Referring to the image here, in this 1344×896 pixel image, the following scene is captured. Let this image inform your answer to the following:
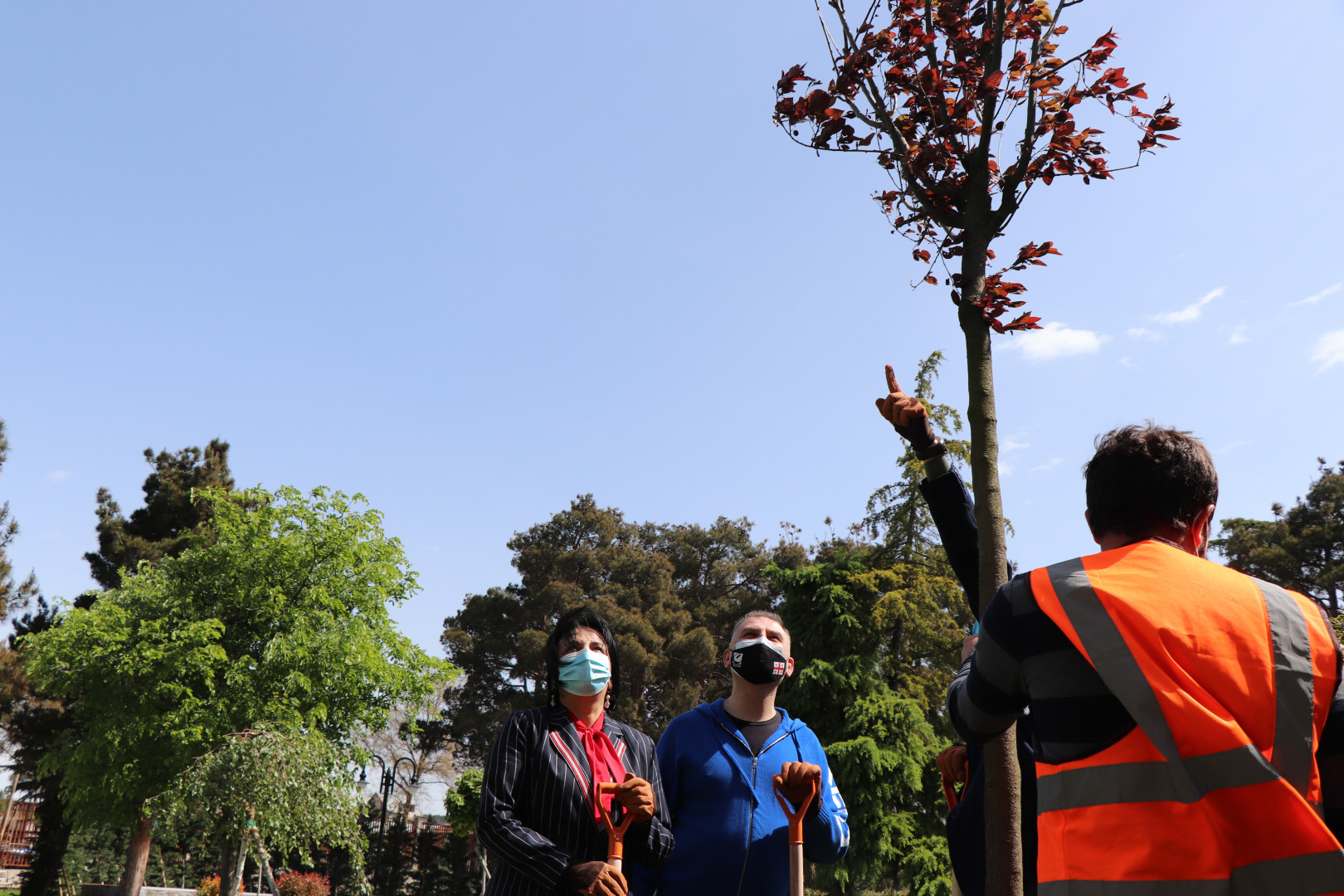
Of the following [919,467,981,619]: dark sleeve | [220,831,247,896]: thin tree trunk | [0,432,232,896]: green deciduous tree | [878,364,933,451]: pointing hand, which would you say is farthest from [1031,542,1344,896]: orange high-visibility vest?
[0,432,232,896]: green deciduous tree

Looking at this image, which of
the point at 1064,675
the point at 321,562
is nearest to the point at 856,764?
the point at 321,562

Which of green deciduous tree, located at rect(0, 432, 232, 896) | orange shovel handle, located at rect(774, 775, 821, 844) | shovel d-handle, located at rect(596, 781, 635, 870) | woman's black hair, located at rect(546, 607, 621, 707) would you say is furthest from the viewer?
green deciduous tree, located at rect(0, 432, 232, 896)

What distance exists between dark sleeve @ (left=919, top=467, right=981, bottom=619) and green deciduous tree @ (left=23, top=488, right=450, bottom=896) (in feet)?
67.2

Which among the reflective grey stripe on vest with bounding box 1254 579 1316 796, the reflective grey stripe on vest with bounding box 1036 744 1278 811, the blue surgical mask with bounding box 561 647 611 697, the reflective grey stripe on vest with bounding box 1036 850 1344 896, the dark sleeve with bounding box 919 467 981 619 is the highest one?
the dark sleeve with bounding box 919 467 981 619

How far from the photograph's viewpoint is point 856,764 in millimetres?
18484

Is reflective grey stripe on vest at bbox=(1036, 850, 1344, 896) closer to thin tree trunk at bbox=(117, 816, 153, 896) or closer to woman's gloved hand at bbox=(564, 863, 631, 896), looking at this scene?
woman's gloved hand at bbox=(564, 863, 631, 896)

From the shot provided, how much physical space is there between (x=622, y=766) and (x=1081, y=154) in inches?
149

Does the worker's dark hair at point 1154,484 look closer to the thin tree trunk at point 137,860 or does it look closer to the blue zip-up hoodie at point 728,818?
the blue zip-up hoodie at point 728,818

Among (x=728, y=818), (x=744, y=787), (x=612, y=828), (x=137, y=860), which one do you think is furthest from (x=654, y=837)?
(x=137, y=860)

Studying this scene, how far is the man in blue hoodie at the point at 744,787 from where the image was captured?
12.3 ft

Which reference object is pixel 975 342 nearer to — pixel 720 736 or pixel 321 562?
pixel 720 736

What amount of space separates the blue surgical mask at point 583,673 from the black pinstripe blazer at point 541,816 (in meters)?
0.18

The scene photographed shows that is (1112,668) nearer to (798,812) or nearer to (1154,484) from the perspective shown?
(1154,484)

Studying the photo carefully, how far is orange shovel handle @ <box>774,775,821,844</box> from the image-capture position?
12.2 ft
